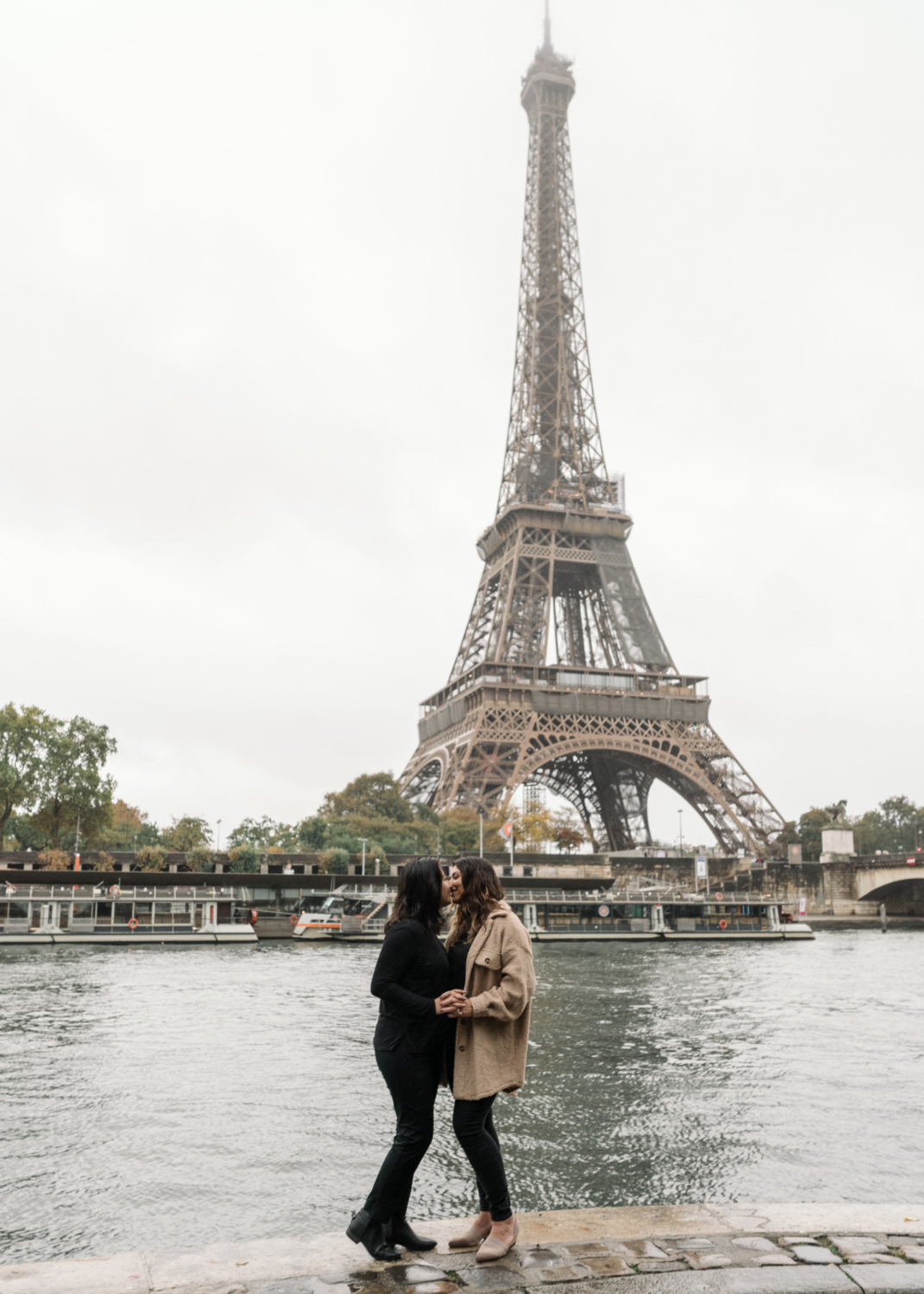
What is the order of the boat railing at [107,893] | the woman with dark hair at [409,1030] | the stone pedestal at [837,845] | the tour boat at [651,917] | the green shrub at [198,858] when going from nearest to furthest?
the woman with dark hair at [409,1030]
the boat railing at [107,893]
the tour boat at [651,917]
the green shrub at [198,858]
the stone pedestal at [837,845]

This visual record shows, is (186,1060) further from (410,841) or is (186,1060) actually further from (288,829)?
(288,829)

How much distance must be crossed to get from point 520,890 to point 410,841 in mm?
8759

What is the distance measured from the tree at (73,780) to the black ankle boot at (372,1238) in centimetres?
6210

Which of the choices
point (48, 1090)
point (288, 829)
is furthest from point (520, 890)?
point (48, 1090)

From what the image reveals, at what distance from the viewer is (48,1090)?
1288cm

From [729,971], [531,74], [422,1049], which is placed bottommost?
[729,971]

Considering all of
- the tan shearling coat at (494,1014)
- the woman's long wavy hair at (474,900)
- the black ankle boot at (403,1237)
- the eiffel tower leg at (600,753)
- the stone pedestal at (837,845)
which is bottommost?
the black ankle boot at (403,1237)

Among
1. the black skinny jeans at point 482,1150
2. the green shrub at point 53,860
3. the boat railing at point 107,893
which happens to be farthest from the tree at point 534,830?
the black skinny jeans at point 482,1150

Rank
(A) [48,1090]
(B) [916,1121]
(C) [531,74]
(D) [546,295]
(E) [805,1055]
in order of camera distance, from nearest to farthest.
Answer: (B) [916,1121] → (A) [48,1090] → (E) [805,1055] → (D) [546,295] → (C) [531,74]

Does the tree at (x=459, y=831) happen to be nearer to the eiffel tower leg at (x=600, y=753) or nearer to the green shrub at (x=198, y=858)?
the eiffel tower leg at (x=600, y=753)

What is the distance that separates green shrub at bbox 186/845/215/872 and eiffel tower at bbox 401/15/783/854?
14364 mm

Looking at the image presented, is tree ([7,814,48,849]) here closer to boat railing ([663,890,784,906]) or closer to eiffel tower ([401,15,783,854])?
eiffel tower ([401,15,783,854])

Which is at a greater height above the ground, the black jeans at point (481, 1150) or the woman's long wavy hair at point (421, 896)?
the woman's long wavy hair at point (421, 896)

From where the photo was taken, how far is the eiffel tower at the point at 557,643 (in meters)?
65.4
